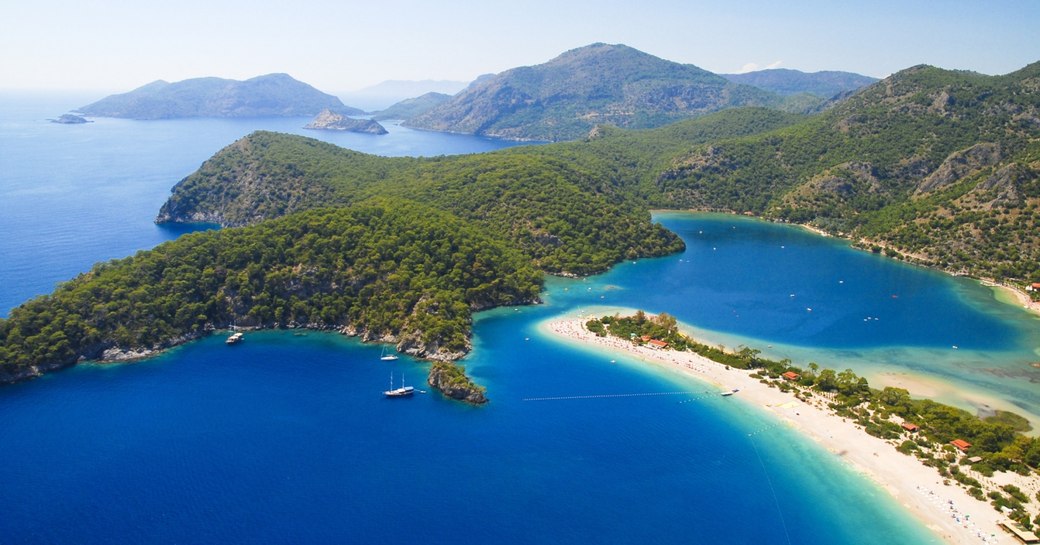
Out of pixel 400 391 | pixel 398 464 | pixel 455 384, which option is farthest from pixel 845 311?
pixel 398 464

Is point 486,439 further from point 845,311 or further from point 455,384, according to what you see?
point 845,311

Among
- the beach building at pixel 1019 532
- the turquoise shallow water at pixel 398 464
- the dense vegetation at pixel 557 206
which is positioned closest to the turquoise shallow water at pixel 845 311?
the dense vegetation at pixel 557 206

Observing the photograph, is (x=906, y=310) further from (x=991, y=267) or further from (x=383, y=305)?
(x=383, y=305)

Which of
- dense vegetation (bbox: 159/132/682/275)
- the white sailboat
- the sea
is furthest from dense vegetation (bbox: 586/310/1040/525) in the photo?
dense vegetation (bbox: 159/132/682/275)

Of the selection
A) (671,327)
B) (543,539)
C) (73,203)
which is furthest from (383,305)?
(73,203)

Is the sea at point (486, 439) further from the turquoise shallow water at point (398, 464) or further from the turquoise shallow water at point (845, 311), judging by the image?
the turquoise shallow water at point (845, 311)

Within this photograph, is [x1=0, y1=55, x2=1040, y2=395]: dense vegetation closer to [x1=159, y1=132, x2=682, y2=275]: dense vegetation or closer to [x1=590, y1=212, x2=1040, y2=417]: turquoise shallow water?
[x1=159, y1=132, x2=682, y2=275]: dense vegetation
